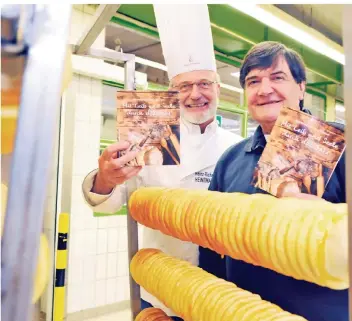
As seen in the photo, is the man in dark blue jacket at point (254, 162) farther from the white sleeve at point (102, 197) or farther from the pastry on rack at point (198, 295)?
the white sleeve at point (102, 197)

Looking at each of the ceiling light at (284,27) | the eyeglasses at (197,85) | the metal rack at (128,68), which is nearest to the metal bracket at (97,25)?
the metal rack at (128,68)

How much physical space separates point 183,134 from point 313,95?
6.62m

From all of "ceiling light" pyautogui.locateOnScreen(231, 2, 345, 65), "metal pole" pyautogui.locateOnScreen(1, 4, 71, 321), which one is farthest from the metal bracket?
"ceiling light" pyautogui.locateOnScreen(231, 2, 345, 65)

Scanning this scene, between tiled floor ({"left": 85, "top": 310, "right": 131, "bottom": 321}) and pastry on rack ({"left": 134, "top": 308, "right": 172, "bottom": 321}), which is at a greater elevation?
pastry on rack ({"left": 134, "top": 308, "right": 172, "bottom": 321})

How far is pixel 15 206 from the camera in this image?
0.47 meters

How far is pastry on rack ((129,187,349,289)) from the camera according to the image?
66 centimetres

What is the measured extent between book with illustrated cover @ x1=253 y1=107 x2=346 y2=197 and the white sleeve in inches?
28.6

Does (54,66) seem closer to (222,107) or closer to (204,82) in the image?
(204,82)

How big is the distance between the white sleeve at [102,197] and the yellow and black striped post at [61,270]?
0.27 m

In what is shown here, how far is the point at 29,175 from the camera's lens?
476mm

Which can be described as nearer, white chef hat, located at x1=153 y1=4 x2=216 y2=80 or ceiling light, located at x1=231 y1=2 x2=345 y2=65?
white chef hat, located at x1=153 y1=4 x2=216 y2=80

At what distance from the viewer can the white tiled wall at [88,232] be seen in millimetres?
3881

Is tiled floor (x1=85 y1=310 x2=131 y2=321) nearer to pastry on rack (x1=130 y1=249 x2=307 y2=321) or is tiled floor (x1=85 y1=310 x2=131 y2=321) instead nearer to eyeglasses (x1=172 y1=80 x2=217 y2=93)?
pastry on rack (x1=130 y1=249 x2=307 y2=321)

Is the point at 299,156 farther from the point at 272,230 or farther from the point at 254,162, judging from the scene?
the point at 254,162
